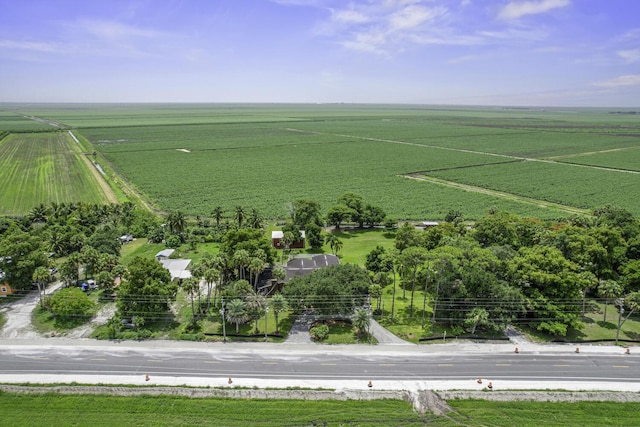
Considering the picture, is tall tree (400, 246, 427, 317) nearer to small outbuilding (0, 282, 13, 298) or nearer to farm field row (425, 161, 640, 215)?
small outbuilding (0, 282, 13, 298)

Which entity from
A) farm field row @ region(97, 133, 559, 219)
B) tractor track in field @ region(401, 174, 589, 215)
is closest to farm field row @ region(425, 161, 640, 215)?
tractor track in field @ region(401, 174, 589, 215)

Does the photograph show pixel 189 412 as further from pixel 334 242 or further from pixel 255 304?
pixel 334 242

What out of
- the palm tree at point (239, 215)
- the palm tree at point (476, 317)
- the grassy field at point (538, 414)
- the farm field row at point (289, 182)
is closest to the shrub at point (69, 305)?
the palm tree at point (239, 215)

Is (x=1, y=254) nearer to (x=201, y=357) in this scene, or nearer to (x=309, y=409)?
(x=201, y=357)

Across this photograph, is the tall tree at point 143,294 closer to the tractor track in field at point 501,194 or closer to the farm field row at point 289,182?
the farm field row at point 289,182

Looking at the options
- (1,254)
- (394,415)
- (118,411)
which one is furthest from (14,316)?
(394,415)
